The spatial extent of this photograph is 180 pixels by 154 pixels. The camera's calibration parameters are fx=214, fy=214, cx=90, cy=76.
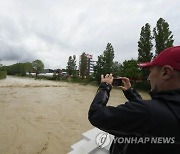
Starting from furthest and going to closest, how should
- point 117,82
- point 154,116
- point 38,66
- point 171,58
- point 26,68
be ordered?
point 26,68 < point 38,66 < point 117,82 < point 171,58 < point 154,116

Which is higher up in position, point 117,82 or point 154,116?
point 117,82

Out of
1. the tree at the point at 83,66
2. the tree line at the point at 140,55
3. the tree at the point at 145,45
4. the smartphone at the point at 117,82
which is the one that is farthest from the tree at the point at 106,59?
the smartphone at the point at 117,82

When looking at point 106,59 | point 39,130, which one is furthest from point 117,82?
point 106,59

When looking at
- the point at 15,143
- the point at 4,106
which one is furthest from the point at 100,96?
the point at 4,106

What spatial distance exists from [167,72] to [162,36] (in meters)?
27.6

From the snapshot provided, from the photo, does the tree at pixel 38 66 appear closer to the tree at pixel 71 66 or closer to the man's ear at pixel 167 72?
the tree at pixel 71 66

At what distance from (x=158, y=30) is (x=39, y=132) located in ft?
79.9

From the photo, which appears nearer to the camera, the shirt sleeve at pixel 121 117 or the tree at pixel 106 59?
the shirt sleeve at pixel 121 117

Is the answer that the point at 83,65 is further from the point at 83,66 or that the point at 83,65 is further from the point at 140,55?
the point at 140,55

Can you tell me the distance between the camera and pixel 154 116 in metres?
0.99

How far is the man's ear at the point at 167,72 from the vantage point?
3.67 feet

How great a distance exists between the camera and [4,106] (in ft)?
36.5

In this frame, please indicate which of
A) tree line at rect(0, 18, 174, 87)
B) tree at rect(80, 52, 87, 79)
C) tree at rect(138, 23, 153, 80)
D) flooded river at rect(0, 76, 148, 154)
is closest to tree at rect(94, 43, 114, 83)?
tree line at rect(0, 18, 174, 87)

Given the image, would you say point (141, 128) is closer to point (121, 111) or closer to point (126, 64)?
point (121, 111)
